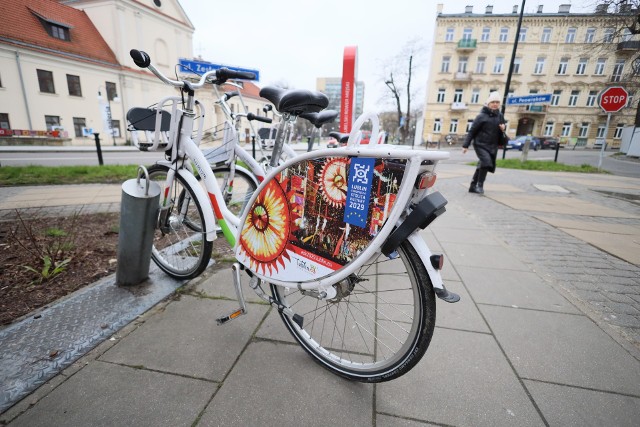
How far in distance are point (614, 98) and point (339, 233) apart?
41.1ft

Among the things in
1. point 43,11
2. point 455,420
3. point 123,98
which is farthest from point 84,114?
point 455,420

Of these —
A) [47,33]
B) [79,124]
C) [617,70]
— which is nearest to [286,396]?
[79,124]

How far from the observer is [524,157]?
1262cm

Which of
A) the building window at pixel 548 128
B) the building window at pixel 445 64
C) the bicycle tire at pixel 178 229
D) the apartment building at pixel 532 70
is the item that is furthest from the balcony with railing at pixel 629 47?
the bicycle tire at pixel 178 229

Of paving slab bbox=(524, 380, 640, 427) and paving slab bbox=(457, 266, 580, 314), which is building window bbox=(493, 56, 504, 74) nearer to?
paving slab bbox=(457, 266, 580, 314)

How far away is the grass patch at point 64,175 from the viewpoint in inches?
230

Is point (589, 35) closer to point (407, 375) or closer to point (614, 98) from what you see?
point (614, 98)

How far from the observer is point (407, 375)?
4.98 feet

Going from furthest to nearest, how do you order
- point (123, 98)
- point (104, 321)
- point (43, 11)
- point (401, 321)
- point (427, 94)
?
point (427, 94) → point (123, 98) → point (43, 11) → point (401, 321) → point (104, 321)

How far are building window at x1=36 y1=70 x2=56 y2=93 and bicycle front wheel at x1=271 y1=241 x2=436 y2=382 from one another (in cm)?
2895

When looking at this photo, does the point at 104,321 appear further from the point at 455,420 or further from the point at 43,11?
the point at 43,11

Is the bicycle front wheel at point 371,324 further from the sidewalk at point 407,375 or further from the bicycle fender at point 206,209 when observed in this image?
the bicycle fender at point 206,209

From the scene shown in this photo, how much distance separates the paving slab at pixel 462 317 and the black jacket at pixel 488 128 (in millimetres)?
4725

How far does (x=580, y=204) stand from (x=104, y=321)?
715 centimetres
